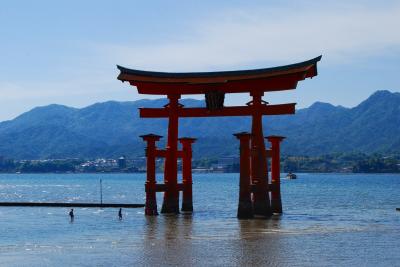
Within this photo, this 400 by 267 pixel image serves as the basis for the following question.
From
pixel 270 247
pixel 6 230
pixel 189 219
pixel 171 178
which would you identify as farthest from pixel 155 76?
pixel 270 247

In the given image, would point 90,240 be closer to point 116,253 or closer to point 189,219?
point 116,253

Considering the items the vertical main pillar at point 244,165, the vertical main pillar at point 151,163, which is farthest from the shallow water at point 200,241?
the vertical main pillar at point 151,163

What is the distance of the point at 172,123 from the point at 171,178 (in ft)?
10.2

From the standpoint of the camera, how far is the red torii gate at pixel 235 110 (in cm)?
3941

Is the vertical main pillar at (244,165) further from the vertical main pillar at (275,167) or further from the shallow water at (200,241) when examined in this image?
the vertical main pillar at (275,167)

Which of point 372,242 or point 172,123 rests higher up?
point 172,123

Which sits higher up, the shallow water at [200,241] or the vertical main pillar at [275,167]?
the vertical main pillar at [275,167]

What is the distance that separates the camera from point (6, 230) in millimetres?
41938

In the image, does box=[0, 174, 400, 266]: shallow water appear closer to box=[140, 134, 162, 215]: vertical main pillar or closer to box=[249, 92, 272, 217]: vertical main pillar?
box=[249, 92, 272, 217]: vertical main pillar

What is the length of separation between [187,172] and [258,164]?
5.87 meters

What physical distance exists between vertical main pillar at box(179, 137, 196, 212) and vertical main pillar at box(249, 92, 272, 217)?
484cm

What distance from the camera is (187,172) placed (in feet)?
145

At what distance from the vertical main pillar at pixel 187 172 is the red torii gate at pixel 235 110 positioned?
0.72m

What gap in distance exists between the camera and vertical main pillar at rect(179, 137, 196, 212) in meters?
43.8
